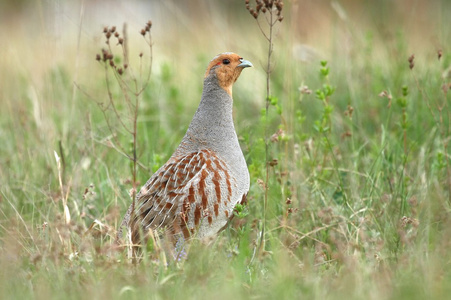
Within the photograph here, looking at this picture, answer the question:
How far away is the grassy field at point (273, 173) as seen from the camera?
9.46 ft

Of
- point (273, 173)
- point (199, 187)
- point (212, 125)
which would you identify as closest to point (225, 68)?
point (212, 125)

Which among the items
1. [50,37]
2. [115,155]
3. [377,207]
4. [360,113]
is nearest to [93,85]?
[50,37]

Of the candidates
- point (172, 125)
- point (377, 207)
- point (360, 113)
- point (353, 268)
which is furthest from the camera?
point (172, 125)

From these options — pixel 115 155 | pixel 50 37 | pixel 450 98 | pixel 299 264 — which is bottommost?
pixel 299 264

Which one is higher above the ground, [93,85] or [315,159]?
[93,85]

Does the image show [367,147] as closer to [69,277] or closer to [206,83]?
[206,83]

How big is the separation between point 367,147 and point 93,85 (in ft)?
10.1

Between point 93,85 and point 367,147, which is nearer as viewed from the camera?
point 367,147

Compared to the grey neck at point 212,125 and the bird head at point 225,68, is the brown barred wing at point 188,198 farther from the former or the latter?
the bird head at point 225,68

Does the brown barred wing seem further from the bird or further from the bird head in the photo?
the bird head

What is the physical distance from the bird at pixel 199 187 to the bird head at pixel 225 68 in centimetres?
6

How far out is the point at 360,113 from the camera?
Result: 5250 millimetres

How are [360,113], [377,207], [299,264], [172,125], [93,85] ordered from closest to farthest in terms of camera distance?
[299,264], [377,207], [360,113], [172,125], [93,85]

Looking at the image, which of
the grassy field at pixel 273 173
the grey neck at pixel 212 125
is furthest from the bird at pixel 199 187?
the grassy field at pixel 273 173
